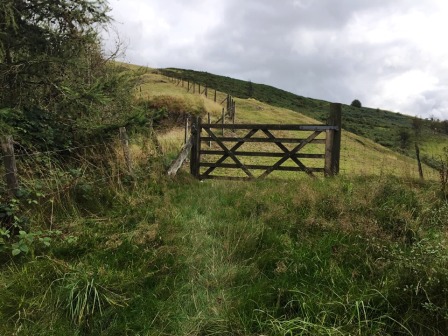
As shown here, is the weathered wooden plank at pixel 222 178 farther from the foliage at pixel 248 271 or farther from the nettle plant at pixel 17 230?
the nettle plant at pixel 17 230

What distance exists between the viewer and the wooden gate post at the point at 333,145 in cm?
845

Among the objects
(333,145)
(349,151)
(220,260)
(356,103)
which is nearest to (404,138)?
Result: (349,151)

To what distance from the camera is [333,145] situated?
852cm

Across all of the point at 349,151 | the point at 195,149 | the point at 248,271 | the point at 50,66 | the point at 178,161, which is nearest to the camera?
the point at 248,271

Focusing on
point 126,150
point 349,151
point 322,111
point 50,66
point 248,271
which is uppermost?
point 322,111

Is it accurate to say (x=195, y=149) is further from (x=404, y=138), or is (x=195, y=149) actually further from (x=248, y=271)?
(x=404, y=138)

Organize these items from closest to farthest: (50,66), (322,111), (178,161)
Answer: (50,66) → (178,161) → (322,111)

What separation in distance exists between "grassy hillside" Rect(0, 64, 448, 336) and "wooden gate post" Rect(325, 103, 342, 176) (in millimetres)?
2376

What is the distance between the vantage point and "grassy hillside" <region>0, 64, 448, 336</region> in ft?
10.1

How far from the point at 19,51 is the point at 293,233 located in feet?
22.9

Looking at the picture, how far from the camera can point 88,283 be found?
3.35m

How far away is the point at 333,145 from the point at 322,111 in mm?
97857

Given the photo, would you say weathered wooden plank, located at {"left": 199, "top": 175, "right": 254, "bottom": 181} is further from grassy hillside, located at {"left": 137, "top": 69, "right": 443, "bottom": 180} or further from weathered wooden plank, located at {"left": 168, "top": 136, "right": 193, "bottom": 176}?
grassy hillside, located at {"left": 137, "top": 69, "right": 443, "bottom": 180}

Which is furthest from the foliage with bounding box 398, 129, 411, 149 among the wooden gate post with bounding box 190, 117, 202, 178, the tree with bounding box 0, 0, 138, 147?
the tree with bounding box 0, 0, 138, 147
